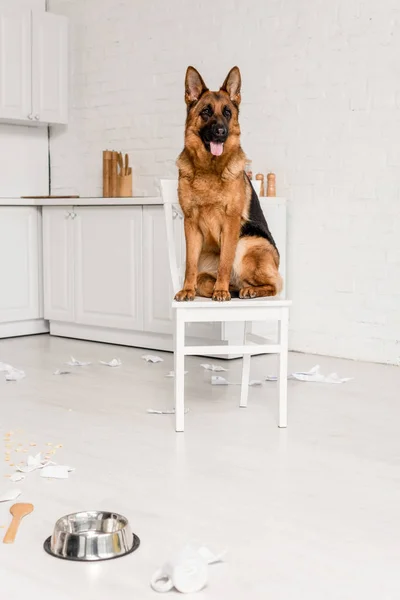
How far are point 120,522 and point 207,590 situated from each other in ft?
1.18

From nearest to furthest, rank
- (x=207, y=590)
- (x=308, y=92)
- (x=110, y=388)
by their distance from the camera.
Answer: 1. (x=207, y=590)
2. (x=110, y=388)
3. (x=308, y=92)

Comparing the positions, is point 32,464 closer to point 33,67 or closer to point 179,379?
point 179,379

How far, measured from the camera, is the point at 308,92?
4.87m

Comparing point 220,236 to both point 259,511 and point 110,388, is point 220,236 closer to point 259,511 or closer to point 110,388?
point 110,388

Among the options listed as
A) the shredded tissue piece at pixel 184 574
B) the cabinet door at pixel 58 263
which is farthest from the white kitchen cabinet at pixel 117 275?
the shredded tissue piece at pixel 184 574

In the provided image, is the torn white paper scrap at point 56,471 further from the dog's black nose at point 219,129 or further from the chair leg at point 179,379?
the dog's black nose at point 219,129

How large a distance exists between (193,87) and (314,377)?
66.0 inches

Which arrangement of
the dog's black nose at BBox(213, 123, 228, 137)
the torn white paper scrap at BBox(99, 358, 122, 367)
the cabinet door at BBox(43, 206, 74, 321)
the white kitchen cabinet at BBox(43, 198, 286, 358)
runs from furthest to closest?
the cabinet door at BBox(43, 206, 74, 321), the white kitchen cabinet at BBox(43, 198, 286, 358), the torn white paper scrap at BBox(99, 358, 122, 367), the dog's black nose at BBox(213, 123, 228, 137)

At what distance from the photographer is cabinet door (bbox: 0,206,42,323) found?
18.4 feet

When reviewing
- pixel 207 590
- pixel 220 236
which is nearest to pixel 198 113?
pixel 220 236

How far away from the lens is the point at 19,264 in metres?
5.68

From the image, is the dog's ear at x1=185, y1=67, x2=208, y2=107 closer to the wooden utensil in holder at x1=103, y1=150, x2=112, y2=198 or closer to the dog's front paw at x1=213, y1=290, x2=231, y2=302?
the dog's front paw at x1=213, y1=290, x2=231, y2=302

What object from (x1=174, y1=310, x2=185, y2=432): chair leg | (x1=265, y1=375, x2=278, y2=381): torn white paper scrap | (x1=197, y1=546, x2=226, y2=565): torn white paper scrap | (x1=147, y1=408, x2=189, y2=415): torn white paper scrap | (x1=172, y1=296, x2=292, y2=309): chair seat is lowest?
(x1=265, y1=375, x2=278, y2=381): torn white paper scrap

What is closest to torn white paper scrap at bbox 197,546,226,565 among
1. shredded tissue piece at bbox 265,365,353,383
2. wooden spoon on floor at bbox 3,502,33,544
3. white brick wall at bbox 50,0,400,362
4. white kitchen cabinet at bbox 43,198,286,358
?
wooden spoon on floor at bbox 3,502,33,544
